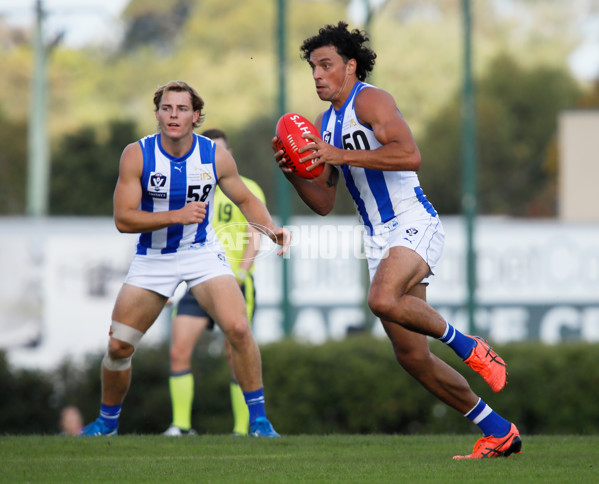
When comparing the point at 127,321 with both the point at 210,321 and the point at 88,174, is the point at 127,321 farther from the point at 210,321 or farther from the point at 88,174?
the point at 88,174

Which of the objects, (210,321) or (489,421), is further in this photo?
(210,321)

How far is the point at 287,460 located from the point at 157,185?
1.99 meters

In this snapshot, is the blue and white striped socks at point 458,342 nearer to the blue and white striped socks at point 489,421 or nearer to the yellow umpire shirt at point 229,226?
the blue and white striped socks at point 489,421

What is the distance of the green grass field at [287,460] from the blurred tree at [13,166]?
112 feet

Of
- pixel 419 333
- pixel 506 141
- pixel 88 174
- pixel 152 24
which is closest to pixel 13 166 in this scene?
pixel 88 174

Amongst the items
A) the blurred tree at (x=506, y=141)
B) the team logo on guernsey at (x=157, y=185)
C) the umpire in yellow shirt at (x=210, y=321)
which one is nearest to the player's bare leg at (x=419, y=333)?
the team logo on guernsey at (x=157, y=185)

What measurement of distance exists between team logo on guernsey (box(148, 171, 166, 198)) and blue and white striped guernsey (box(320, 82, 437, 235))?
1.16 metres

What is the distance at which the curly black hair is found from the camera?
678 cm

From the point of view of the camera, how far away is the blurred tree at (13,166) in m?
40.7

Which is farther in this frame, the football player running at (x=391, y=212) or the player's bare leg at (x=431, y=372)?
the player's bare leg at (x=431, y=372)

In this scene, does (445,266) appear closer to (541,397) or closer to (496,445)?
(541,397)

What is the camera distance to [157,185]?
708 cm

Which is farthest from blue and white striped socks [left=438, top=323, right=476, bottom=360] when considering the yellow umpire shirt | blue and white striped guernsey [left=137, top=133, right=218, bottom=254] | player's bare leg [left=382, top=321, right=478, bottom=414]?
the yellow umpire shirt

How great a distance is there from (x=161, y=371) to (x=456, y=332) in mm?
7301
